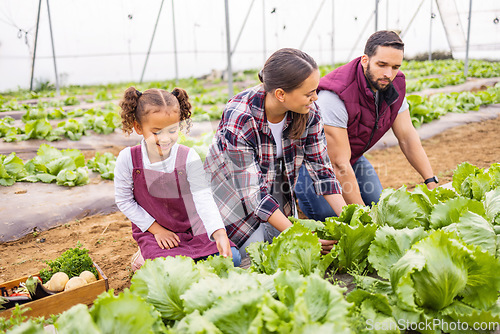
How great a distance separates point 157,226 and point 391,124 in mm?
1930

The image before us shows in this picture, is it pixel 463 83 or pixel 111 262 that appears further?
pixel 463 83

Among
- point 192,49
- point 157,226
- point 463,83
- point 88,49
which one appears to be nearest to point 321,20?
point 192,49

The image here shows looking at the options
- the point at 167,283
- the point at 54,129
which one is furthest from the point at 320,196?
the point at 54,129

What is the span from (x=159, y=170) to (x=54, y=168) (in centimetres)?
271

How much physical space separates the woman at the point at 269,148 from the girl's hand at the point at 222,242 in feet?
0.73

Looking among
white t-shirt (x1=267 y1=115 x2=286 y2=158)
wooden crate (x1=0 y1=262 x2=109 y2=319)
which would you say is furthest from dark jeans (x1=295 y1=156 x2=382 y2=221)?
wooden crate (x1=0 y1=262 x2=109 y2=319)

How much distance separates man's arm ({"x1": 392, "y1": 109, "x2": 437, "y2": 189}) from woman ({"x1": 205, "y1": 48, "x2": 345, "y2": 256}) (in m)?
0.96

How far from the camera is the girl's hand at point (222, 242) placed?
82.0 inches

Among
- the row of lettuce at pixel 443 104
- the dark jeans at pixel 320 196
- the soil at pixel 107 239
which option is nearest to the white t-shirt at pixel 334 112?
the dark jeans at pixel 320 196

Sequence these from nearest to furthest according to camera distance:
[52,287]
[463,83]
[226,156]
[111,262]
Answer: [52,287], [226,156], [111,262], [463,83]

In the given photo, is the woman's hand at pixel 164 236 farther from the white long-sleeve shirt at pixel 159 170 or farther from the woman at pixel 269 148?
the woman at pixel 269 148

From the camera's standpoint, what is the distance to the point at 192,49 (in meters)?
16.0

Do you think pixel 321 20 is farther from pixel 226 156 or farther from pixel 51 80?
pixel 226 156

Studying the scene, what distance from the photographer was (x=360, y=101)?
2801 millimetres
